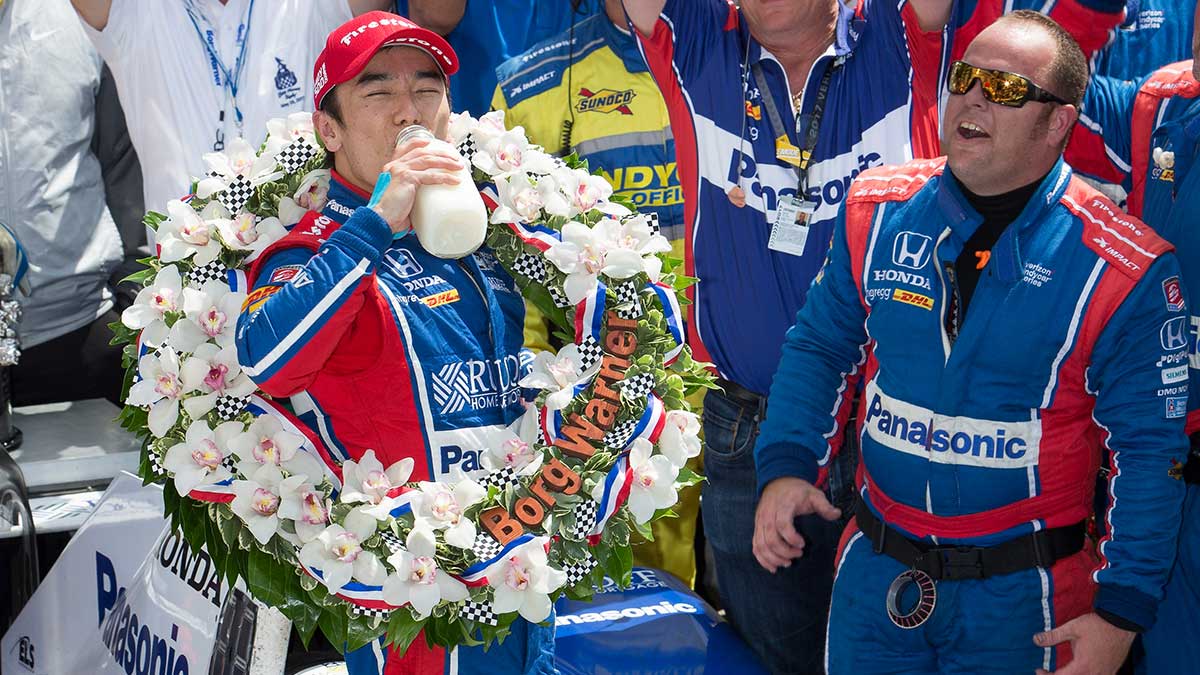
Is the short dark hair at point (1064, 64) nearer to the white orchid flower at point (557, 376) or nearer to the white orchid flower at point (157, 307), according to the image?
the white orchid flower at point (557, 376)

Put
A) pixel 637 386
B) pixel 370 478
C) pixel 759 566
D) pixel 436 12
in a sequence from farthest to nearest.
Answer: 1. pixel 436 12
2. pixel 759 566
3. pixel 637 386
4. pixel 370 478

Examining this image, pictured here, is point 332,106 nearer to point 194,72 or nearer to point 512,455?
point 512,455

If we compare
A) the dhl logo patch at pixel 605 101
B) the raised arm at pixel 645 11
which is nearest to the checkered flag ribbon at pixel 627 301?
the raised arm at pixel 645 11

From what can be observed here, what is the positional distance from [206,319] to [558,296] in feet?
2.74

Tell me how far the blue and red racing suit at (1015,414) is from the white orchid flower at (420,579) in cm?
111

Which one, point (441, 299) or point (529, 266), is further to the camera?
point (529, 266)

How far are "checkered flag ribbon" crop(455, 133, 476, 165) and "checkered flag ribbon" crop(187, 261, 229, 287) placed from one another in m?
0.65

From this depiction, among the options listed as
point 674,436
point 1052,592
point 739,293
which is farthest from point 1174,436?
point 739,293

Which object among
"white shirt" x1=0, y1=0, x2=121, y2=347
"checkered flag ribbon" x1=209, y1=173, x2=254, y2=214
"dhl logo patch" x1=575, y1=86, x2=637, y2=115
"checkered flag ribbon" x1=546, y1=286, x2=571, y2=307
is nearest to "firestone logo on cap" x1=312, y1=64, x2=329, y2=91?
"checkered flag ribbon" x1=209, y1=173, x2=254, y2=214

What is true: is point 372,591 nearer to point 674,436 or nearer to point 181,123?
point 674,436

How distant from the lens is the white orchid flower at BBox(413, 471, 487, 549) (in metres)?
2.94

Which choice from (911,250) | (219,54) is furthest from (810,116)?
(219,54)

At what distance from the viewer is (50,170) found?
5.85 m

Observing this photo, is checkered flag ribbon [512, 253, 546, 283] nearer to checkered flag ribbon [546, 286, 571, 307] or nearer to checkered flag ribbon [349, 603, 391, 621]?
checkered flag ribbon [546, 286, 571, 307]
